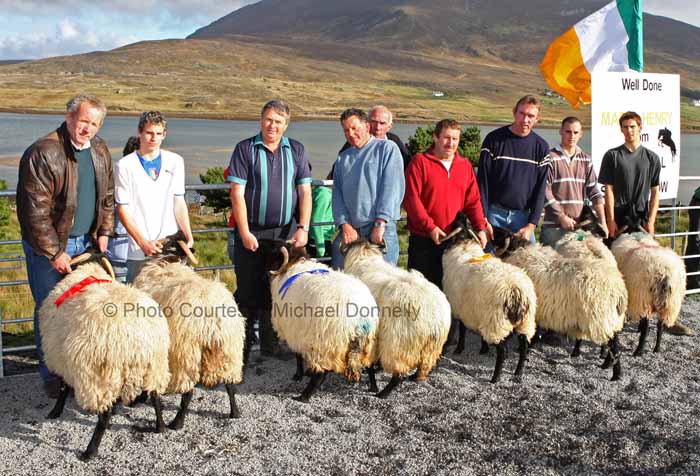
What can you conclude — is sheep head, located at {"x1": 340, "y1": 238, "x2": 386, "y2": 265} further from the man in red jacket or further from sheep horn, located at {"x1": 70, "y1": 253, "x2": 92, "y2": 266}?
sheep horn, located at {"x1": 70, "y1": 253, "x2": 92, "y2": 266}

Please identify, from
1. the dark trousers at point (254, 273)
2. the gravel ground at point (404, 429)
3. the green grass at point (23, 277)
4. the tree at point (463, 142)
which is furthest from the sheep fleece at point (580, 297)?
the tree at point (463, 142)

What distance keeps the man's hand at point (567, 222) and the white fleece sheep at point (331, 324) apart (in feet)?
8.95

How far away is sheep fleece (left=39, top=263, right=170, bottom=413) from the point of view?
13.0 feet

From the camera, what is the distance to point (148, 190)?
16.1 ft

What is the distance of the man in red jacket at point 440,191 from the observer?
19.1 feet

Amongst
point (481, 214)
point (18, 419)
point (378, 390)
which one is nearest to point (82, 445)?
point (18, 419)

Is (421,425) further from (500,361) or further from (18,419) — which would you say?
(18,419)

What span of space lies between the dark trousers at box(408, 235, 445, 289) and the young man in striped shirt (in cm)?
138

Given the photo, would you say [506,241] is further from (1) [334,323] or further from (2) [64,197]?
(2) [64,197]

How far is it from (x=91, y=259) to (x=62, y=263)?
0.24m

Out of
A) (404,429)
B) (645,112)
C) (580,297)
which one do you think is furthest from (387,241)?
(645,112)

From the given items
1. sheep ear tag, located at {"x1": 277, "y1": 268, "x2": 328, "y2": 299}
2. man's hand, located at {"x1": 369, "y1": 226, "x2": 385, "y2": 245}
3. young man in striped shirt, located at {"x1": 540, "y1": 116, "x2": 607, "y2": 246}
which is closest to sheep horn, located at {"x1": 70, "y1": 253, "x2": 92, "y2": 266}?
sheep ear tag, located at {"x1": 277, "y1": 268, "x2": 328, "y2": 299}

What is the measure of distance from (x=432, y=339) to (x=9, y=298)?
9.44 metres

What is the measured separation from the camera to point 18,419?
4.64 m
